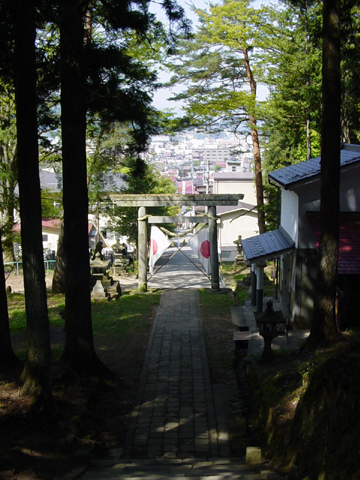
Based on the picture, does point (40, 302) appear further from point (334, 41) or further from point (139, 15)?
point (334, 41)

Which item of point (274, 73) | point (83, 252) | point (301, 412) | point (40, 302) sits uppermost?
Answer: point (274, 73)

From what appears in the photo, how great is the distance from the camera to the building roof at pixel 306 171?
1142cm

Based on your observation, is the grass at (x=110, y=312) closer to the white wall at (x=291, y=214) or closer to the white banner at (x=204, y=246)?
the white banner at (x=204, y=246)

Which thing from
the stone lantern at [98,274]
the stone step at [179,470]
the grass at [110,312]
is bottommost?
the grass at [110,312]

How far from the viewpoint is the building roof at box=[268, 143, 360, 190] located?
1142 centimetres

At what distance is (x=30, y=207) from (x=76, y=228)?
2086 mm

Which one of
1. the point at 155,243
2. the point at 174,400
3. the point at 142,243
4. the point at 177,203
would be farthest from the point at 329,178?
the point at 155,243

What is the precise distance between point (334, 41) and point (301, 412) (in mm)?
6664

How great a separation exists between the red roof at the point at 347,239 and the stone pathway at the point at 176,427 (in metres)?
3.81

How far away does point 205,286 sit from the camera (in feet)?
72.6

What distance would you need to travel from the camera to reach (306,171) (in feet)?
40.8

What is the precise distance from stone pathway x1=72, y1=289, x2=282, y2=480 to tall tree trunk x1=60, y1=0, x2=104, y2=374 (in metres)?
1.46

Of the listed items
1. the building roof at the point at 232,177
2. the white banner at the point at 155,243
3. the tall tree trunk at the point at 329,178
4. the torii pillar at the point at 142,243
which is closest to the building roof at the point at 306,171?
the tall tree trunk at the point at 329,178

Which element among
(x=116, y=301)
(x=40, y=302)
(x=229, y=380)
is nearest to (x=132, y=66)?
(x=40, y=302)
